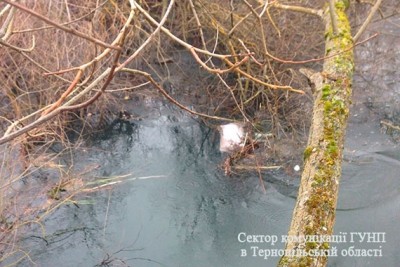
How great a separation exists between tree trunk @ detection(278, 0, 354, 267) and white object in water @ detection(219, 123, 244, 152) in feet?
8.20

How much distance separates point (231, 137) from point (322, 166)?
3484 mm

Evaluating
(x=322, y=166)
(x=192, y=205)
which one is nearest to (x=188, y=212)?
(x=192, y=205)

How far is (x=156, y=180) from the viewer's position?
19.1 ft

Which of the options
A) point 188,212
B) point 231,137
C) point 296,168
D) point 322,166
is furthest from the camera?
point 231,137

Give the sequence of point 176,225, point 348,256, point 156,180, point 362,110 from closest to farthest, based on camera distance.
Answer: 1. point 348,256
2. point 176,225
3. point 156,180
4. point 362,110

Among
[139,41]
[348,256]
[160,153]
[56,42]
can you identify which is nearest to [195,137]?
[160,153]

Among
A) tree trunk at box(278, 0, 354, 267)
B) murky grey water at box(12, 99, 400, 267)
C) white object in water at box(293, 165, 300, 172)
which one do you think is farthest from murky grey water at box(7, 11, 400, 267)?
tree trunk at box(278, 0, 354, 267)

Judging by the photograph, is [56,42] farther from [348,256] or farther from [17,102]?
[348,256]

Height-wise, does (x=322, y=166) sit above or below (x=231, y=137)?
below

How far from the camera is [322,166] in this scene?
3023mm

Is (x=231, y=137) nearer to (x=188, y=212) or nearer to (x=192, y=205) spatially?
(x=192, y=205)

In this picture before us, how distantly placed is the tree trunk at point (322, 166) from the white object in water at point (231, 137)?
250 centimetres

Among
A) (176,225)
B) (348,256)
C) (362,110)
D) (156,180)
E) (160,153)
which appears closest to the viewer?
(348,256)

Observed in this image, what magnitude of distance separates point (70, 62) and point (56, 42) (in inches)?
11.1
